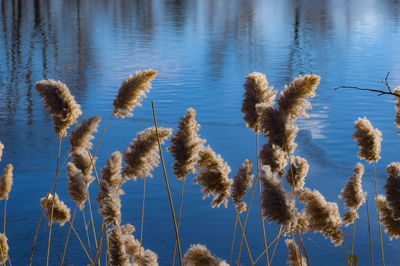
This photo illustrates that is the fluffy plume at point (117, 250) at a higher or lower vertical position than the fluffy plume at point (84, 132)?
lower

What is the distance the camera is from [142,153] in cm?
216

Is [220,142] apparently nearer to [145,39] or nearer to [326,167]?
[326,167]

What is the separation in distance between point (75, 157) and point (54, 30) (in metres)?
25.3

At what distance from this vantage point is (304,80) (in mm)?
2059

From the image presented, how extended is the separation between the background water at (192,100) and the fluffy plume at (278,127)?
99cm

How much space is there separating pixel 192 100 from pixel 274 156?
9710mm

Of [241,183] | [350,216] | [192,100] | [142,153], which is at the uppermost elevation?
[142,153]

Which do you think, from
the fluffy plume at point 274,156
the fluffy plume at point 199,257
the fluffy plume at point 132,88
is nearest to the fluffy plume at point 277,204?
the fluffy plume at point 199,257

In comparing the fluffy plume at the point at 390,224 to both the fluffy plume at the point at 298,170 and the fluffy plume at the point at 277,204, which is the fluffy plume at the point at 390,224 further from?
the fluffy plume at the point at 277,204

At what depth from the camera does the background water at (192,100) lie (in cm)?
590

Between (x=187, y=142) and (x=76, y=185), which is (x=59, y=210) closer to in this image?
(x=76, y=185)

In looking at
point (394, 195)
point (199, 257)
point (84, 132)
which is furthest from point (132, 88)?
point (394, 195)

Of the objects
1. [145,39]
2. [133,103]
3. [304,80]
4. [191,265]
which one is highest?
[304,80]

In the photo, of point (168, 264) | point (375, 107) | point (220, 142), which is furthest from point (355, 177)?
point (375, 107)
